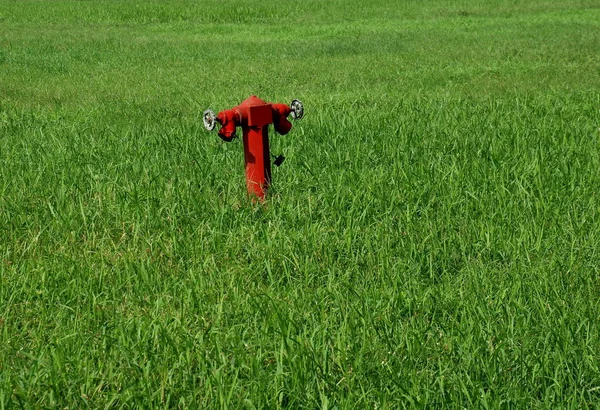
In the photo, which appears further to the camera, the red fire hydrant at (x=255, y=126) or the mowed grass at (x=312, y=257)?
the red fire hydrant at (x=255, y=126)

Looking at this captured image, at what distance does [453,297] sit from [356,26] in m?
18.0

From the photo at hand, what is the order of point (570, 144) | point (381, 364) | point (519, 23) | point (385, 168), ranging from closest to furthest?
point (381, 364) < point (385, 168) < point (570, 144) < point (519, 23)

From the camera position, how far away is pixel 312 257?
3.93 m

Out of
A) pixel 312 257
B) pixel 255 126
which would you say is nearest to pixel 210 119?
pixel 255 126

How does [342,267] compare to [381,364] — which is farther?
[342,267]

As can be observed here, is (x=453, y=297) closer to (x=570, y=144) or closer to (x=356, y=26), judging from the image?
(x=570, y=144)

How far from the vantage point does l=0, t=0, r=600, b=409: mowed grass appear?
276cm

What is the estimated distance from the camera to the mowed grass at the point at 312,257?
9.05 feet

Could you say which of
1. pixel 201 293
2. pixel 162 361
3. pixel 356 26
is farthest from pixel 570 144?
pixel 356 26

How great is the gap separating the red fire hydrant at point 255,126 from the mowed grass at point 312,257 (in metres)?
0.16

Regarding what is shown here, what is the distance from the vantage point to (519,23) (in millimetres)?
20625

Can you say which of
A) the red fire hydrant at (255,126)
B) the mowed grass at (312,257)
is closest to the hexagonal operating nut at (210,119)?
the red fire hydrant at (255,126)

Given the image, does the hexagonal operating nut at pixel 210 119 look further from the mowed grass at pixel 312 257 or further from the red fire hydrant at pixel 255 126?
the mowed grass at pixel 312 257

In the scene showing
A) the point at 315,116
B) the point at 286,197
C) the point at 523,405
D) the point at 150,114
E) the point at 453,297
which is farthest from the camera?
the point at 150,114
